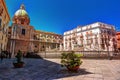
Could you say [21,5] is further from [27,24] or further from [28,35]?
[28,35]

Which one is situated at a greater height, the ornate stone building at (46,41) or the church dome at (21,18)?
the church dome at (21,18)

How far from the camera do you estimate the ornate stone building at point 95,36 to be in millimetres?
46709

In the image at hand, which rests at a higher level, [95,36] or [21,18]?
[21,18]

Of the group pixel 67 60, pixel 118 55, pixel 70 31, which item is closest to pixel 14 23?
pixel 70 31

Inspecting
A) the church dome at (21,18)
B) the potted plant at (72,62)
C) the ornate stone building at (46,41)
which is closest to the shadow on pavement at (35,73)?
the potted plant at (72,62)

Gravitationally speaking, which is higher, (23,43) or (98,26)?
(98,26)

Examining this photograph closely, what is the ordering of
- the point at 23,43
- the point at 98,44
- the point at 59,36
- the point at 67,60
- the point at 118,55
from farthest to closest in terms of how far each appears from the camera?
the point at 59,36 < the point at 98,44 < the point at 23,43 < the point at 118,55 < the point at 67,60

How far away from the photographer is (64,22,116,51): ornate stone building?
46.7m

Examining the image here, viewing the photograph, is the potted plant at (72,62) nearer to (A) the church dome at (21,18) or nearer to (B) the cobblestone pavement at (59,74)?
(B) the cobblestone pavement at (59,74)

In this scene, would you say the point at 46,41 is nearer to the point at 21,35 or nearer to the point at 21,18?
the point at 21,35

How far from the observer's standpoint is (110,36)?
166 feet

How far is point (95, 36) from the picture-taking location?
159 ft

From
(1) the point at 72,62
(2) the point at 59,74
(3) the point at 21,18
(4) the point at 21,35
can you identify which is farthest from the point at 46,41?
(2) the point at 59,74

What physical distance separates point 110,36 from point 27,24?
106 ft
